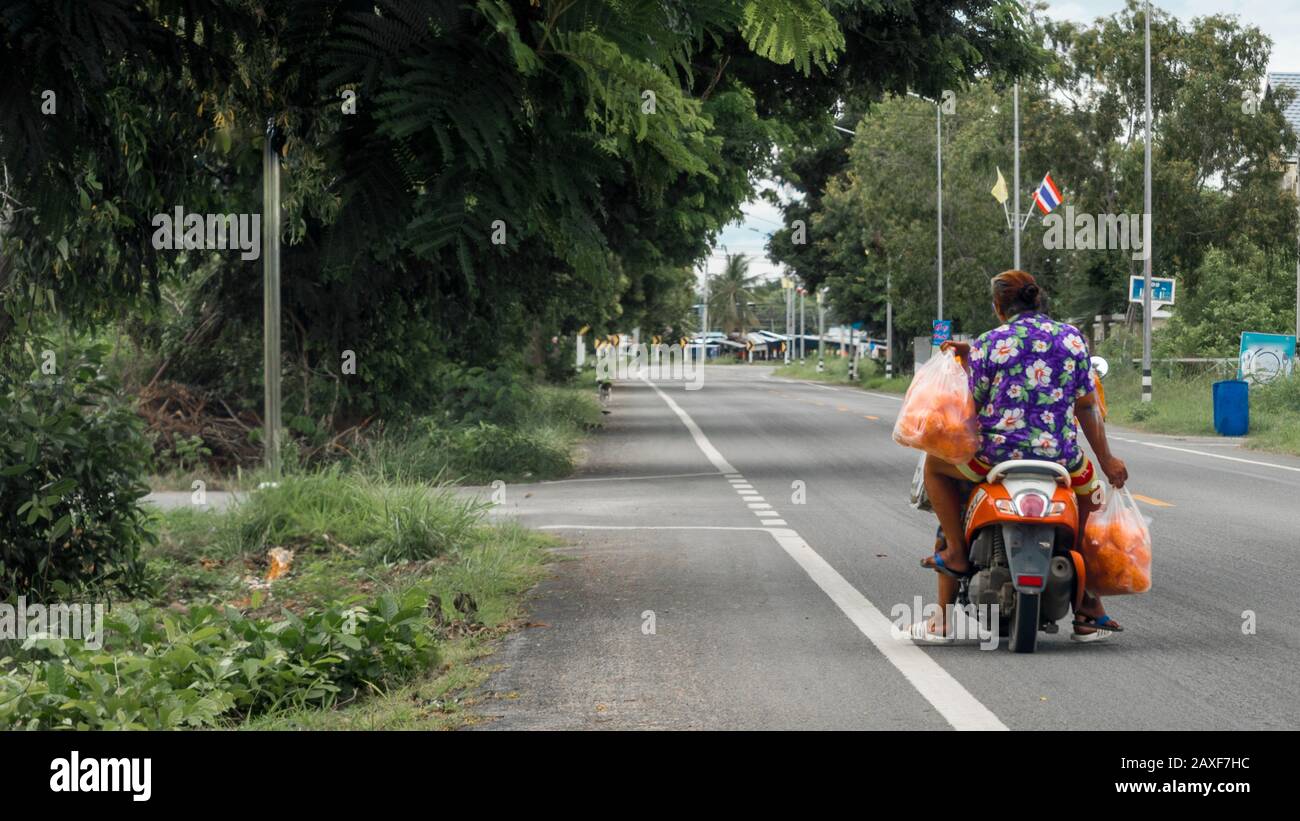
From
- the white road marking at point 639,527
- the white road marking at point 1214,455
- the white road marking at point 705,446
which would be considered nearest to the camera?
the white road marking at point 639,527

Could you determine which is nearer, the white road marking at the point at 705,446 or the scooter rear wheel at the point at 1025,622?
the scooter rear wheel at the point at 1025,622

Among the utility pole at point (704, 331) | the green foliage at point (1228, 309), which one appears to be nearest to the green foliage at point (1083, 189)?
the green foliage at point (1228, 309)

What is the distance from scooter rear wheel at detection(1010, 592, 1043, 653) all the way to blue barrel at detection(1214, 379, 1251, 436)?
2449cm

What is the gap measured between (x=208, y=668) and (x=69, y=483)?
3.14 m

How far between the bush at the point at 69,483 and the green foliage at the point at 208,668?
5.00 feet

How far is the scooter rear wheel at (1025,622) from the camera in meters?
7.68

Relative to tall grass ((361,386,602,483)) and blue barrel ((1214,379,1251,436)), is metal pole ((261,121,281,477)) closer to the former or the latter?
tall grass ((361,386,602,483))

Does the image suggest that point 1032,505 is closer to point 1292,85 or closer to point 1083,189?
point 1083,189

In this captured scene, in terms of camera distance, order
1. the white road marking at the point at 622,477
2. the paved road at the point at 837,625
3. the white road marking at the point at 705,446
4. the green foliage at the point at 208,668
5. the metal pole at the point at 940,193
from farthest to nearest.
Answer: the metal pole at the point at 940,193
the white road marking at the point at 705,446
the white road marking at the point at 622,477
the paved road at the point at 837,625
the green foliage at the point at 208,668

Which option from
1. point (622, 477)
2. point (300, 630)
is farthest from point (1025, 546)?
point (622, 477)

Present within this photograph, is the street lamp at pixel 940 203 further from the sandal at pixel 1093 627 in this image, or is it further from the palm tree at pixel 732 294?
the palm tree at pixel 732 294

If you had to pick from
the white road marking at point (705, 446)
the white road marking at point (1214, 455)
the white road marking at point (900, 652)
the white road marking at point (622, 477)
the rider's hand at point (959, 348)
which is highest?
the rider's hand at point (959, 348)

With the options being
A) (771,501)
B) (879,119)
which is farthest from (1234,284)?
(771,501)

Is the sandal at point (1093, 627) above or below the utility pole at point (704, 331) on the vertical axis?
below
